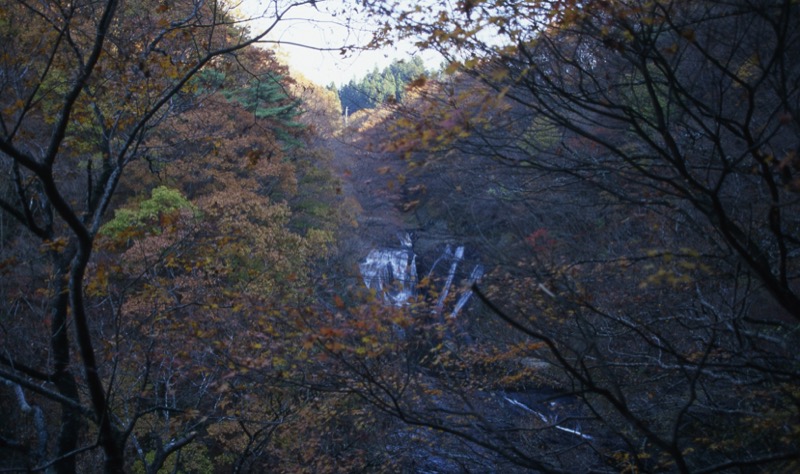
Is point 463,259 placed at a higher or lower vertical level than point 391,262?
higher

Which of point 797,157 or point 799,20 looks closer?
point 797,157

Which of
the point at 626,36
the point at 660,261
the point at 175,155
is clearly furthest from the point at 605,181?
the point at 175,155

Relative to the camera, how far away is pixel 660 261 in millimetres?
5277

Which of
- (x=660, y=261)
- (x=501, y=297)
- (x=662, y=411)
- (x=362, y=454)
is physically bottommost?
(x=362, y=454)

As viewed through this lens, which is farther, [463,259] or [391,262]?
[391,262]

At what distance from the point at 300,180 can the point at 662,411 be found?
14.4 metres

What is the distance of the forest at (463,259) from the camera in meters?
3.38

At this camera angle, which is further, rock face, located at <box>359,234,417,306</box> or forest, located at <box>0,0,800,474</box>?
rock face, located at <box>359,234,417,306</box>

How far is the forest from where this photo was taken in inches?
133

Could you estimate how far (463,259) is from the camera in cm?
883

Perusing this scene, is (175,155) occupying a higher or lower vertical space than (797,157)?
higher

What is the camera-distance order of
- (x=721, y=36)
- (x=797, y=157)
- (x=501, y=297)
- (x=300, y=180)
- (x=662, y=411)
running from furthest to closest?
(x=300, y=180) < (x=662, y=411) < (x=501, y=297) < (x=721, y=36) < (x=797, y=157)

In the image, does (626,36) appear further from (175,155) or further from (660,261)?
(175,155)

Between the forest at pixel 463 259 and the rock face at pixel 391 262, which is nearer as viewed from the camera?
the forest at pixel 463 259
